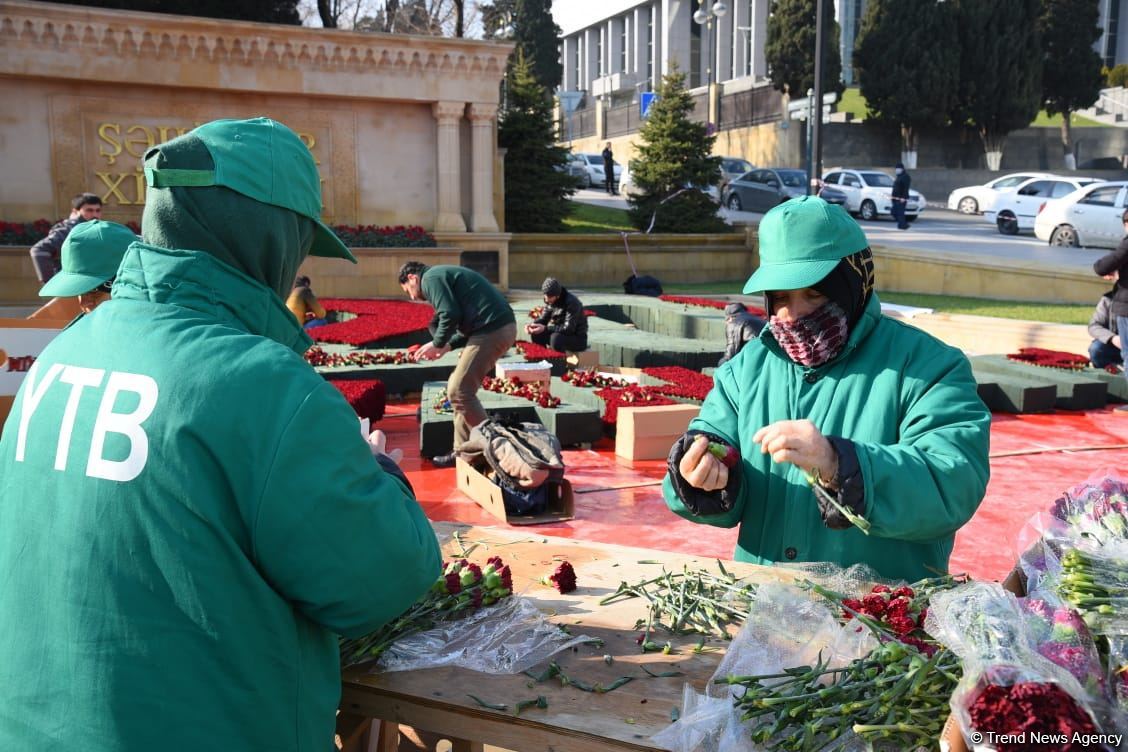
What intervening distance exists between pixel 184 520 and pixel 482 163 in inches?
826

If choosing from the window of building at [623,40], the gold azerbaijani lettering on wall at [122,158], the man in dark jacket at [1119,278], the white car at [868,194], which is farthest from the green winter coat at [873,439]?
the window of building at [623,40]

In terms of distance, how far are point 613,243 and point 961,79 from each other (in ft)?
95.8

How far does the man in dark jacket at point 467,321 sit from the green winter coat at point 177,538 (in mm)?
6598

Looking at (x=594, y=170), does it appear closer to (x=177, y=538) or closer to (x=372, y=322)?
(x=372, y=322)

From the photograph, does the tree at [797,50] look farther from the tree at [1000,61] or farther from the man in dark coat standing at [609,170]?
the man in dark coat standing at [609,170]

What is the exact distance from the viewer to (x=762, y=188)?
33438mm

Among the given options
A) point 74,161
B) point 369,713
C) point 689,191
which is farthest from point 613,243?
point 369,713

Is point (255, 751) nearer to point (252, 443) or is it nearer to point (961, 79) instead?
point (252, 443)

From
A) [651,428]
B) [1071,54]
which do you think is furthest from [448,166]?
[1071,54]

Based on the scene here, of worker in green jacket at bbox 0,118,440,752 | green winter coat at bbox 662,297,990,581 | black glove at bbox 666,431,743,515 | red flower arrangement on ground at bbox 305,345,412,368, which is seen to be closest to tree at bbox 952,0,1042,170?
red flower arrangement on ground at bbox 305,345,412,368

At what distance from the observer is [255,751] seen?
174 cm

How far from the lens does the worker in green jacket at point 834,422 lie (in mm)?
2506

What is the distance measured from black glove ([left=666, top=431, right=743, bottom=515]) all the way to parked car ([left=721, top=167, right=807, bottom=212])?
100.0 ft

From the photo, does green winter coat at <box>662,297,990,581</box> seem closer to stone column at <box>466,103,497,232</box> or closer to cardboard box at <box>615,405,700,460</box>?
cardboard box at <box>615,405,700,460</box>
